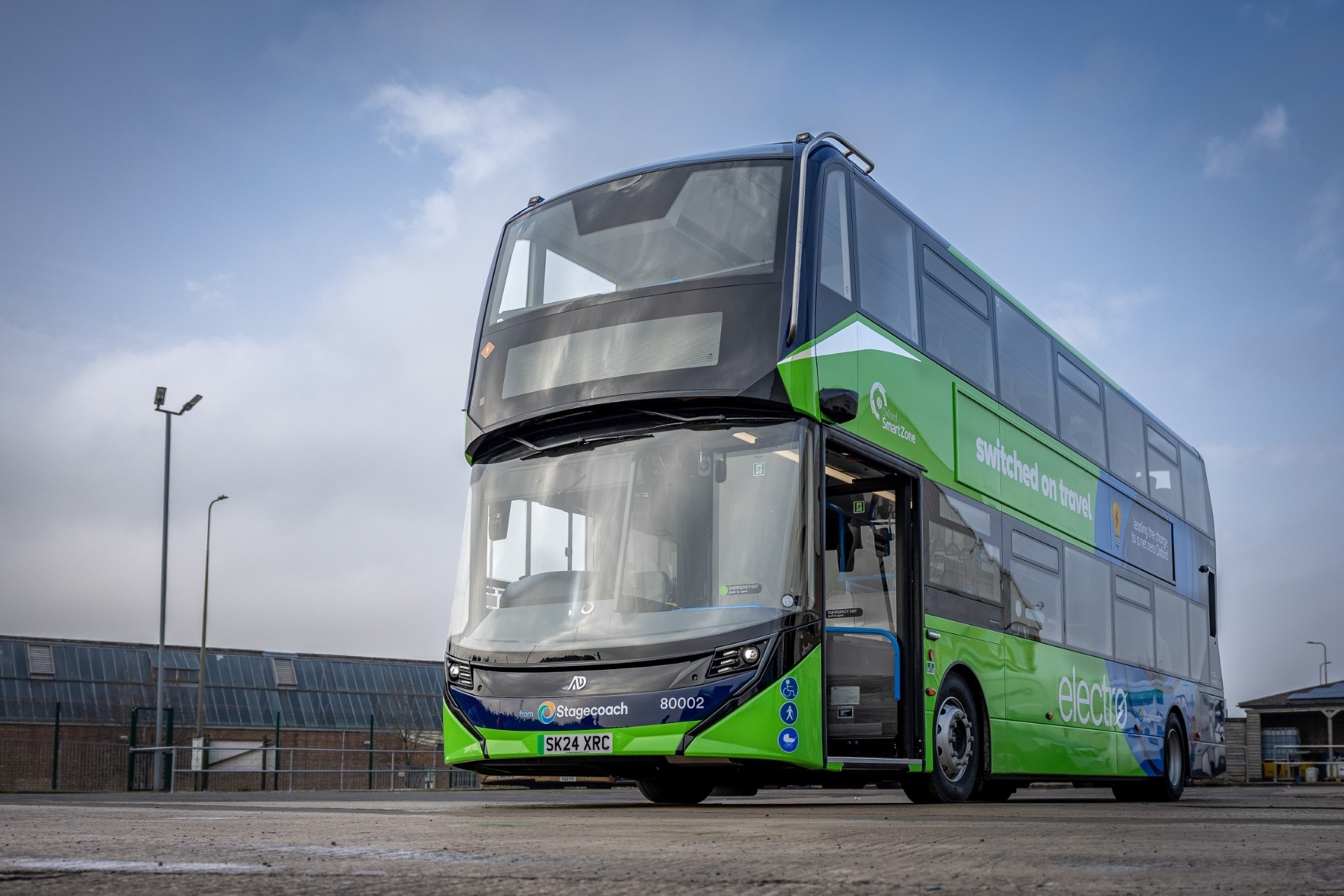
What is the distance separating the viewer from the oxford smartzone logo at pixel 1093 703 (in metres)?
13.0

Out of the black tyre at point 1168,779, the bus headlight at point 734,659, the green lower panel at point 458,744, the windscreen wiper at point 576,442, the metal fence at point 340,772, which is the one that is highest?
the windscreen wiper at point 576,442

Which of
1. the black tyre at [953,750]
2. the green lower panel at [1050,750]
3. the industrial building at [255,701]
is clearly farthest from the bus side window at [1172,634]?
the industrial building at [255,701]

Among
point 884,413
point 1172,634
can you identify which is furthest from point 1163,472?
point 884,413

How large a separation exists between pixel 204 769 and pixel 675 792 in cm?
1386

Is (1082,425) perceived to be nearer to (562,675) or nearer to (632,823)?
(562,675)

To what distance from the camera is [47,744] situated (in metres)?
25.2

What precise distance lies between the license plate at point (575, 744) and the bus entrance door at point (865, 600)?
1.61 metres

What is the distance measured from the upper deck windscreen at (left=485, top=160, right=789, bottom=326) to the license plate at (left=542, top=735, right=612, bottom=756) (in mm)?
3268

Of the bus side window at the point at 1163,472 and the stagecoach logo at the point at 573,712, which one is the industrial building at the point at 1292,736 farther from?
the stagecoach logo at the point at 573,712

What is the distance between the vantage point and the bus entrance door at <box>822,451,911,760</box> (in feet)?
31.8

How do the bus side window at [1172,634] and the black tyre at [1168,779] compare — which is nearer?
the black tyre at [1168,779]

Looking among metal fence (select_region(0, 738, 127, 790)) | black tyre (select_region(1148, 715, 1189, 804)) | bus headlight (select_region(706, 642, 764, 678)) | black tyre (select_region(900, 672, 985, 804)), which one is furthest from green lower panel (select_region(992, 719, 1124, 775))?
metal fence (select_region(0, 738, 127, 790))

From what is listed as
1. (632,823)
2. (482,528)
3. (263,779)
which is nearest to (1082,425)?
(482,528)

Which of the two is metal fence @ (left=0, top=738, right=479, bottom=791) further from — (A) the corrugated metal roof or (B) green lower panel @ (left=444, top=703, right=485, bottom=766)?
(A) the corrugated metal roof
